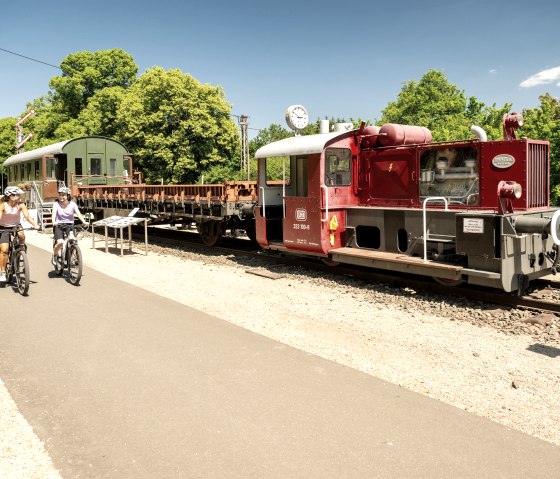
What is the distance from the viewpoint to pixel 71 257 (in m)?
10.1

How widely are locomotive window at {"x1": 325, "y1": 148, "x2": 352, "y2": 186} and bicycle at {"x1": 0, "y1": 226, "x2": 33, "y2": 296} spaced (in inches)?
226

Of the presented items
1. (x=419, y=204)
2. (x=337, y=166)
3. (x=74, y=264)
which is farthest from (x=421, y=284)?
(x=74, y=264)

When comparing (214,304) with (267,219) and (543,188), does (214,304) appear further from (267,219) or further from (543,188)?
(543,188)

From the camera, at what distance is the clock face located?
38.6ft

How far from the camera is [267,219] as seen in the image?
38.2 feet

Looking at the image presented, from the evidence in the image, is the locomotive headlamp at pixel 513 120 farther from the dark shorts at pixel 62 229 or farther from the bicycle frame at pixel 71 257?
the dark shorts at pixel 62 229

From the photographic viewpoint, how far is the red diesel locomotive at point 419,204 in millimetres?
7629

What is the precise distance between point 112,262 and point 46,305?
15.6ft

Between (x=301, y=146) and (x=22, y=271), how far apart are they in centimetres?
574

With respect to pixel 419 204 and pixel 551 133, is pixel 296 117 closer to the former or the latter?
pixel 419 204

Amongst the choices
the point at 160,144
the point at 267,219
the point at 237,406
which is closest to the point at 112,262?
the point at 267,219

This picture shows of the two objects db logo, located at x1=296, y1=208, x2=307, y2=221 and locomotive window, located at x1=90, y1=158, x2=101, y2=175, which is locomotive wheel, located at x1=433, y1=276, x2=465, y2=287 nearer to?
db logo, located at x1=296, y1=208, x2=307, y2=221

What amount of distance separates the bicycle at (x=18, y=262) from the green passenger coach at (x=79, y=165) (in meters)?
13.9

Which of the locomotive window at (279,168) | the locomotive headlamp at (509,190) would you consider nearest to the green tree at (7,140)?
the locomotive window at (279,168)
